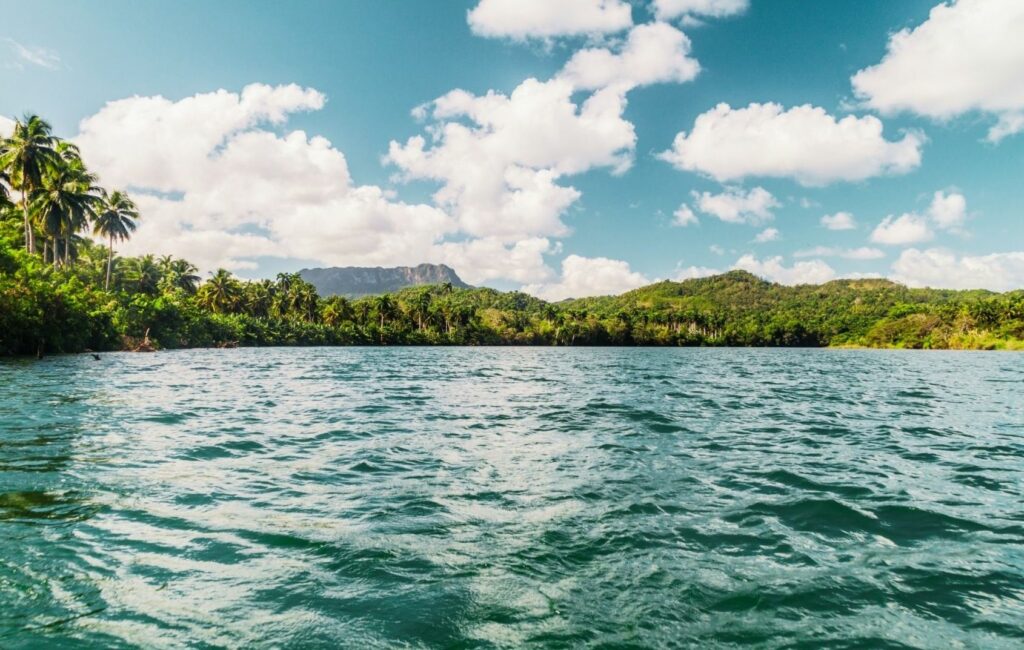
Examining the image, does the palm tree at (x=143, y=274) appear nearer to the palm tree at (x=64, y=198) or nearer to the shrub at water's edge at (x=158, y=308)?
the shrub at water's edge at (x=158, y=308)

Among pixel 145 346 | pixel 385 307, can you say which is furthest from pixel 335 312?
pixel 145 346

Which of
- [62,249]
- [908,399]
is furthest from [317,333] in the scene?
[908,399]

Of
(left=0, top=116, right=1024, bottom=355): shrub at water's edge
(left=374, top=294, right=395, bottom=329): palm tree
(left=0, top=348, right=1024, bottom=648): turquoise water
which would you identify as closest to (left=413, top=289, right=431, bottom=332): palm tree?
(left=0, top=116, right=1024, bottom=355): shrub at water's edge

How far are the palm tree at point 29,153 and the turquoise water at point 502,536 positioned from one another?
66.7 metres

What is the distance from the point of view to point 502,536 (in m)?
7.54

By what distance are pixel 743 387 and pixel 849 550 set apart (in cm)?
2945

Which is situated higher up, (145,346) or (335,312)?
(335,312)

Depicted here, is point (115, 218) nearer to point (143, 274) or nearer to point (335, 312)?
point (143, 274)

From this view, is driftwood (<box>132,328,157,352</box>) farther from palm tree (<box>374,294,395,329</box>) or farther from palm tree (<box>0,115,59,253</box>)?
palm tree (<box>374,294,395,329</box>)

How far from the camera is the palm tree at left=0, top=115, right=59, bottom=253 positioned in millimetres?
64344

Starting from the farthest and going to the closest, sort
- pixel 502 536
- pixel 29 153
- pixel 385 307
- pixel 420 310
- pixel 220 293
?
pixel 420 310 < pixel 385 307 < pixel 220 293 < pixel 29 153 < pixel 502 536

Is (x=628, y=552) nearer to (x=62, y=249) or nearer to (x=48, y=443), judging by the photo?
(x=48, y=443)

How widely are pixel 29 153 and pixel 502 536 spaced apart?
272ft

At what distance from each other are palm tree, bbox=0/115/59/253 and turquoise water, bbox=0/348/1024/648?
66722 mm
